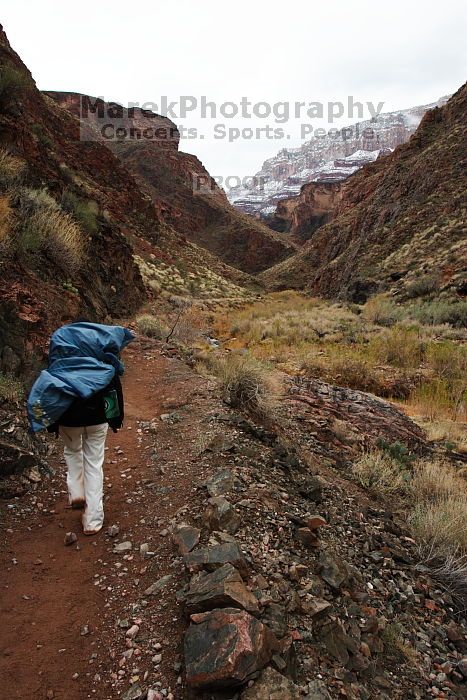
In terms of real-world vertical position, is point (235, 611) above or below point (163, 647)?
above

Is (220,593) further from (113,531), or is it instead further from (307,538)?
(113,531)

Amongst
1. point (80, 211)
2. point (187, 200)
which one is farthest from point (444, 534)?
point (187, 200)

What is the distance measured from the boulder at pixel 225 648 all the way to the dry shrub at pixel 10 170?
787 centimetres

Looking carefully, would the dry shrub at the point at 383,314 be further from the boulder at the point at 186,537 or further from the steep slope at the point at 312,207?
the steep slope at the point at 312,207

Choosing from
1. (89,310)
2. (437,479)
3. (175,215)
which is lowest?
(437,479)

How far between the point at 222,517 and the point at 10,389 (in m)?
2.54

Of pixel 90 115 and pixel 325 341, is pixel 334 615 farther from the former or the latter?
pixel 90 115

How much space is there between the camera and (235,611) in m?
2.04

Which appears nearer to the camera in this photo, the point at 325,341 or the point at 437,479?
the point at 437,479

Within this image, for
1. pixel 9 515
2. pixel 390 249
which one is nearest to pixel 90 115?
pixel 390 249

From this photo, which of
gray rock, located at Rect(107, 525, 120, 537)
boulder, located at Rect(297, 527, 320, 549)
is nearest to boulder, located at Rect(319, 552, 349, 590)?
boulder, located at Rect(297, 527, 320, 549)

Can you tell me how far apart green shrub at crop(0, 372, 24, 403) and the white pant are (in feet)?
3.75

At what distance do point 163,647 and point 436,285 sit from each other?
20336 mm

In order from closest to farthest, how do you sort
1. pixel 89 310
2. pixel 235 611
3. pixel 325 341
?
pixel 235 611 < pixel 89 310 < pixel 325 341
